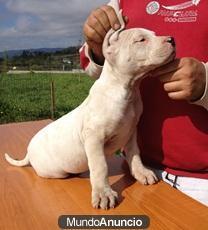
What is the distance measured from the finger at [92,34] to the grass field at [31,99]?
5.45 meters

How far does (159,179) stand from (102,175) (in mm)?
308

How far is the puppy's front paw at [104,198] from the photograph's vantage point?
1.45m

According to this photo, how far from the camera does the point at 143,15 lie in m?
1.71

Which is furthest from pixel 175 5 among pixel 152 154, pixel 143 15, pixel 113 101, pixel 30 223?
pixel 30 223

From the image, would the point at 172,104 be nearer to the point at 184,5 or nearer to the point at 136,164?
the point at 136,164

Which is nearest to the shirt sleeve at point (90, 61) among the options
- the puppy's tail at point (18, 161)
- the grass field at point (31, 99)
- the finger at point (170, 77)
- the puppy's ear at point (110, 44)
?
the puppy's ear at point (110, 44)

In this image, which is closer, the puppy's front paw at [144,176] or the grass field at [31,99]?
the puppy's front paw at [144,176]

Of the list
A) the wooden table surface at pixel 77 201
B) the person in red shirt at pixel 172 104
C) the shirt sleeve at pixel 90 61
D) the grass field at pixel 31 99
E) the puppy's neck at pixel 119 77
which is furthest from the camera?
Answer: the grass field at pixel 31 99

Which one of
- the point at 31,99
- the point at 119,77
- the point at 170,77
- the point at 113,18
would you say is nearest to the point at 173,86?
the point at 170,77

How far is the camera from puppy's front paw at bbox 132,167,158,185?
1.67m

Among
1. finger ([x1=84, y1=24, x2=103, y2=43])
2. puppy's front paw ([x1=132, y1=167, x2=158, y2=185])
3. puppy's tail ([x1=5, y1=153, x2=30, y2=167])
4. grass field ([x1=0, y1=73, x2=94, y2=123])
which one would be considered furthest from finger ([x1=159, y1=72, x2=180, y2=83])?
grass field ([x1=0, y1=73, x2=94, y2=123])

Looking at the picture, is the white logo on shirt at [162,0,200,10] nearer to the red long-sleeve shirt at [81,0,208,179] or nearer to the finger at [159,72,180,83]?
the red long-sleeve shirt at [81,0,208,179]

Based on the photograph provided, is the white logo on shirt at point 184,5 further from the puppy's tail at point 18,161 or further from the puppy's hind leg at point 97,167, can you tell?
the puppy's tail at point 18,161

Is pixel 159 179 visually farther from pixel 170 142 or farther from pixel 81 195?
pixel 81 195
